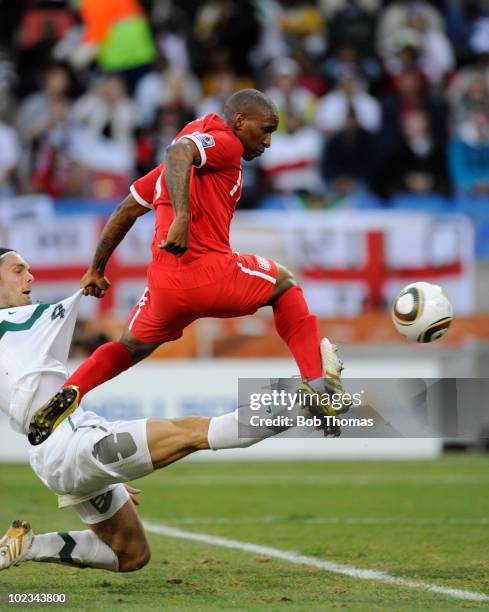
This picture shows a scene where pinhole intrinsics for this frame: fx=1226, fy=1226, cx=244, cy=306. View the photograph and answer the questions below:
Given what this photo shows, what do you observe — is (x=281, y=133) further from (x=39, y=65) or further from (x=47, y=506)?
(x=47, y=506)

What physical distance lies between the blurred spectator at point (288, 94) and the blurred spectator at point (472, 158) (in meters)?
2.13

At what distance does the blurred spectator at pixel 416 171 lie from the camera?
1666cm

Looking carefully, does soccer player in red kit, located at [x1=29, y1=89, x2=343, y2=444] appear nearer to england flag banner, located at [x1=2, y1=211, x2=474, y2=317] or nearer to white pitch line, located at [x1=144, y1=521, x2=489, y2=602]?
white pitch line, located at [x1=144, y1=521, x2=489, y2=602]

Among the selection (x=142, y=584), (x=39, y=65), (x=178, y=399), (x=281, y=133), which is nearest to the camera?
(x=142, y=584)

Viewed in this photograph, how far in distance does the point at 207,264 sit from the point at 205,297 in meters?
0.18

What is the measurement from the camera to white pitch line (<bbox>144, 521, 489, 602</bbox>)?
6035 millimetres

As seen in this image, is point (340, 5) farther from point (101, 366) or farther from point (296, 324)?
point (101, 366)

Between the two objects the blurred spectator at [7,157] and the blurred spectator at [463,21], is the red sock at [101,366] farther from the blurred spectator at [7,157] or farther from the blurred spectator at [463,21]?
the blurred spectator at [463,21]

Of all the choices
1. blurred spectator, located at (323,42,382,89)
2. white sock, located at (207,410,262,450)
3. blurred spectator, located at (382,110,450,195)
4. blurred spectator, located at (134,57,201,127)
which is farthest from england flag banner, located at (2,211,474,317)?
white sock, located at (207,410,262,450)

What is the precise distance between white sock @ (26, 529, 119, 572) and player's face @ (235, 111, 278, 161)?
227cm

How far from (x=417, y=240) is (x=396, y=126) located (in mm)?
2770

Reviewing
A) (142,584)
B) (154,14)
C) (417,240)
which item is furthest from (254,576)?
(154,14)

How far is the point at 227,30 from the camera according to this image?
18.8 meters

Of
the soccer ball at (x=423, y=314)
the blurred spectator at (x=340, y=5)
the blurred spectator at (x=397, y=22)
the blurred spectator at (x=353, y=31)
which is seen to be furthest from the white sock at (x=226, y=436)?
the blurred spectator at (x=340, y=5)
